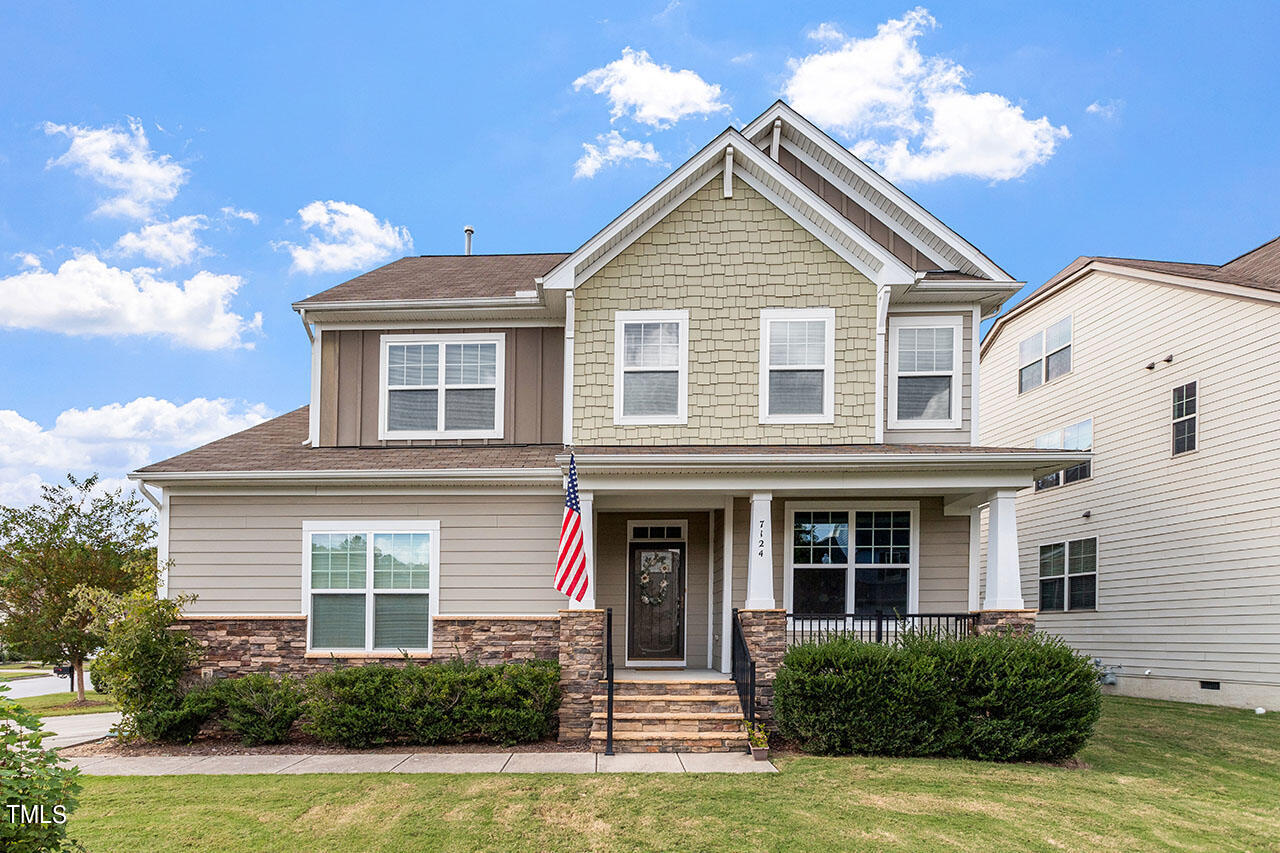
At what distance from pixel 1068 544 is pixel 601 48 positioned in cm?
1357

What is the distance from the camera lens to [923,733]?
33.3ft

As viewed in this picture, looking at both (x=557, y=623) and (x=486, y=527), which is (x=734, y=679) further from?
(x=486, y=527)

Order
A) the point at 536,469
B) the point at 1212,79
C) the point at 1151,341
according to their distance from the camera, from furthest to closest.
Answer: the point at 1212,79, the point at 1151,341, the point at 536,469

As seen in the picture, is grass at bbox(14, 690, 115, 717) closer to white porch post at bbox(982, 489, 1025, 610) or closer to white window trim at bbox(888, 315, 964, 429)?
white window trim at bbox(888, 315, 964, 429)

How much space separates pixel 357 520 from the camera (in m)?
12.1

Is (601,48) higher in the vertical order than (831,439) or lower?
higher

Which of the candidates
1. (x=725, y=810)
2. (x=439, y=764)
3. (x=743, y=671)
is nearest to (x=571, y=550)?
(x=743, y=671)

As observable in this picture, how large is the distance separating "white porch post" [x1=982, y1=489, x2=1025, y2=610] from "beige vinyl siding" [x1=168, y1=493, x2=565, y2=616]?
18.1 feet

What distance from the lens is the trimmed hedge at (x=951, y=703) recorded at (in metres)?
10.1

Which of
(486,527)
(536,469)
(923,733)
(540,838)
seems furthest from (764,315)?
(540,838)

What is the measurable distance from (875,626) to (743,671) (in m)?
2.07

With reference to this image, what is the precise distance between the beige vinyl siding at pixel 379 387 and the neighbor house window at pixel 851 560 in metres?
3.86

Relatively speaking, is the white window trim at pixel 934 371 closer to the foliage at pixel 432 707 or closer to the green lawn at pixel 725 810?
the green lawn at pixel 725 810

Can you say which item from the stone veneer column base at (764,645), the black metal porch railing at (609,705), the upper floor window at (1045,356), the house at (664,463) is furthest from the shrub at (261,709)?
the upper floor window at (1045,356)
